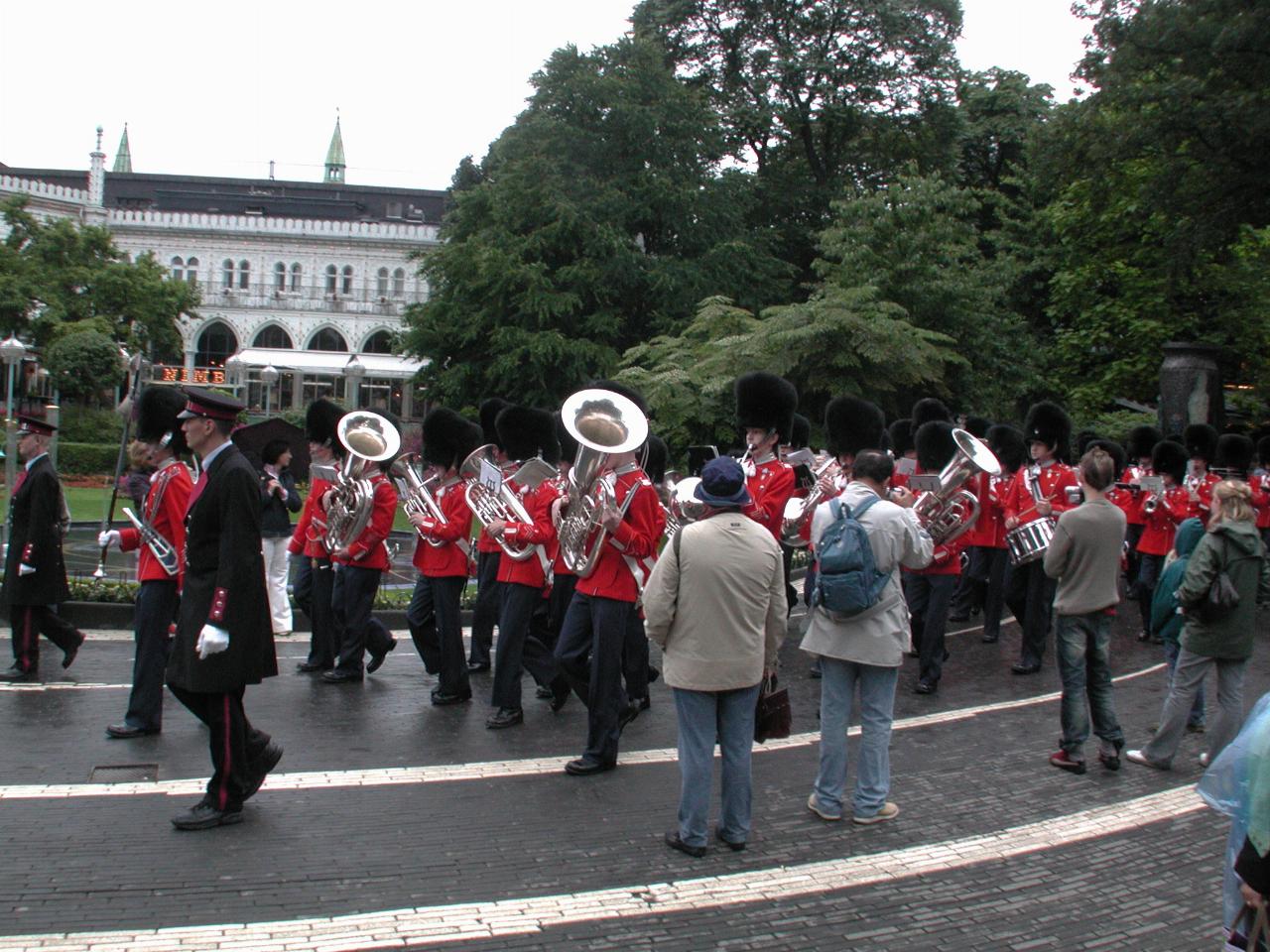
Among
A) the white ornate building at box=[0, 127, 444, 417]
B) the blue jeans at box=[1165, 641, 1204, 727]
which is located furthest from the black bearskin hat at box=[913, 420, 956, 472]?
the white ornate building at box=[0, 127, 444, 417]

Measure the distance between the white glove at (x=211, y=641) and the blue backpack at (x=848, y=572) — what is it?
300cm

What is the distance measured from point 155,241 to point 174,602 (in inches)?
2511

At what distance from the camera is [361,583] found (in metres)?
9.48

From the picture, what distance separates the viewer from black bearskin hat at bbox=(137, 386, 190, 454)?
25.8 feet

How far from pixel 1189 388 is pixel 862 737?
19.6 m

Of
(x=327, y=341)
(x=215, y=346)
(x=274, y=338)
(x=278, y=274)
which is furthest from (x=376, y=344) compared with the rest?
(x=215, y=346)

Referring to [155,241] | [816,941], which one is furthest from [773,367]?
[155,241]

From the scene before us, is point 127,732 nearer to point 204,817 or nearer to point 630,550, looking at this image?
point 204,817

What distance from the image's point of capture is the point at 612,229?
32.2m

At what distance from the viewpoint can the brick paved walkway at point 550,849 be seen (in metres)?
5.11

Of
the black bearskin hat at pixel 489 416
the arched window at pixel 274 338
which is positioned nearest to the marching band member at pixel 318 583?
the black bearskin hat at pixel 489 416

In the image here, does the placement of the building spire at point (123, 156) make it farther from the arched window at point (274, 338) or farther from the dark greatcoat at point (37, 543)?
the dark greatcoat at point (37, 543)

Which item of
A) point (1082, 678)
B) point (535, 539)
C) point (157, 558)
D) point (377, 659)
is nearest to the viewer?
point (1082, 678)

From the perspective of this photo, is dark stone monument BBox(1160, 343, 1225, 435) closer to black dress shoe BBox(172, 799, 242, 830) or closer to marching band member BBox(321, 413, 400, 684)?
marching band member BBox(321, 413, 400, 684)
